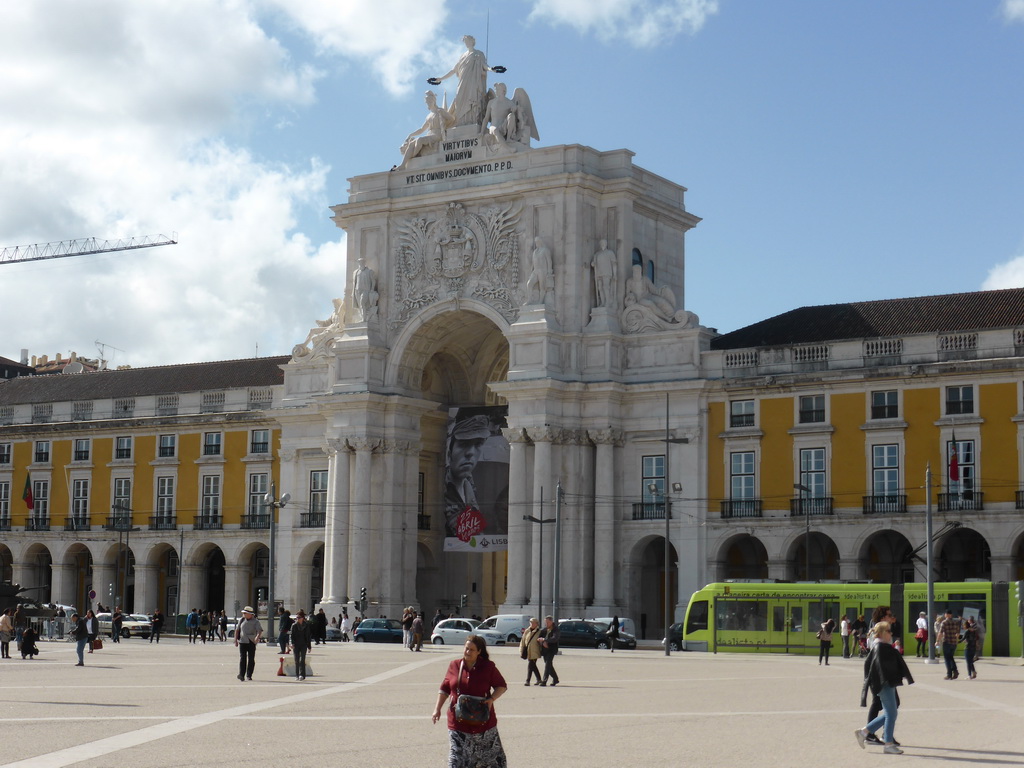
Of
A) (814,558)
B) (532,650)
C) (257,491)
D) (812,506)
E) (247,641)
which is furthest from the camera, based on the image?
(257,491)

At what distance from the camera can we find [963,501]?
63594 mm

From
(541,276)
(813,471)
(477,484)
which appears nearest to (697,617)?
(813,471)

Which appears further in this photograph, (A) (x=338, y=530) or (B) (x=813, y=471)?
(A) (x=338, y=530)

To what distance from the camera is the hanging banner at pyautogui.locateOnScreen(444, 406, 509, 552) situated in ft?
245

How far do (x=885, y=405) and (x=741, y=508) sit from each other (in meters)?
7.42

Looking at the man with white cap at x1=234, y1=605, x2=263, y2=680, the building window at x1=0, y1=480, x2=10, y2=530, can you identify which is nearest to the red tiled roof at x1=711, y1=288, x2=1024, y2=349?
the man with white cap at x1=234, y1=605, x2=263, y2=680

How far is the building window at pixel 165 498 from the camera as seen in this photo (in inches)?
3401

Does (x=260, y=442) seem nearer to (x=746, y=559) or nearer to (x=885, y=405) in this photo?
(x=746, y=559)

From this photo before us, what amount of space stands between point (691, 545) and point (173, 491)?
99.8 ft

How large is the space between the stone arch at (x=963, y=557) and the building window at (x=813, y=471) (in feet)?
17.3

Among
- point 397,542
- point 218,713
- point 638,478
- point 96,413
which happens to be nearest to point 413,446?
point 397,542

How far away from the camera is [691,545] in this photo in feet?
228

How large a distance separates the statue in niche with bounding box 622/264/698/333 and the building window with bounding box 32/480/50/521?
1453 inches

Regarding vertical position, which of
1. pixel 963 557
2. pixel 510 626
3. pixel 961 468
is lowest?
pixel 510 626
